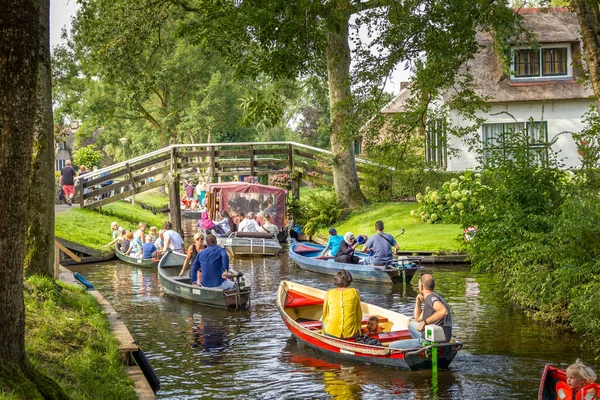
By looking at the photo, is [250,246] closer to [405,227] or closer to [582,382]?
[405,227]

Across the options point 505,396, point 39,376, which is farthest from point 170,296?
point 39,376

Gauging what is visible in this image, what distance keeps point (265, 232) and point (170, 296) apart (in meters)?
10.8

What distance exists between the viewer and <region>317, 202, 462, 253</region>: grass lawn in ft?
83.2

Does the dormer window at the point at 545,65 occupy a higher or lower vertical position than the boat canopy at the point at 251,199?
higher

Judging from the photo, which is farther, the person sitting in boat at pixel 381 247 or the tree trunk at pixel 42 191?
the person sitting in boat at pixel 381 247

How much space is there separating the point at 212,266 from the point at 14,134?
1107 cm

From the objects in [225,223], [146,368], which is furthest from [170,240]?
[146,368]

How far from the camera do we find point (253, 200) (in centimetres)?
3444

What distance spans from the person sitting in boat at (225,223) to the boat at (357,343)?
15790 millimetres

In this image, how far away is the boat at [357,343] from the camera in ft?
40.1

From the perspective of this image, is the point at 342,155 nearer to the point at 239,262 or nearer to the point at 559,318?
the point at 239,262

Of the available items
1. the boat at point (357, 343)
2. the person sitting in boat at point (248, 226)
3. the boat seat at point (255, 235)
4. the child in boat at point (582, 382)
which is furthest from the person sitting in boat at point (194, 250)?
the child in boat at point (582, 382)

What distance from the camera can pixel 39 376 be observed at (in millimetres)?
7719

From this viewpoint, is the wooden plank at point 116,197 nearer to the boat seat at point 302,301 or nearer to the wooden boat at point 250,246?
the wooden boat at point 250,246
